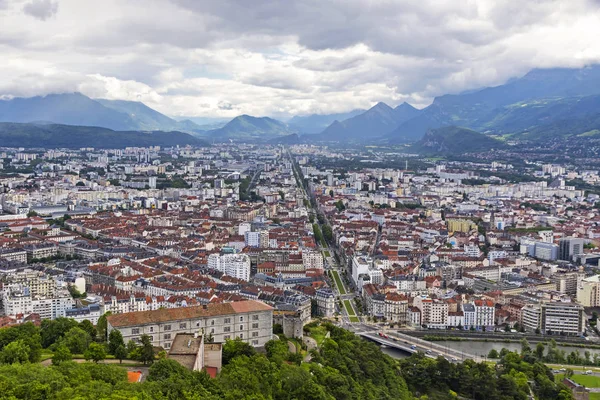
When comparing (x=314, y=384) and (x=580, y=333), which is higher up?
(x=314, y=384)

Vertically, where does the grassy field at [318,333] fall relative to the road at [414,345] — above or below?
above

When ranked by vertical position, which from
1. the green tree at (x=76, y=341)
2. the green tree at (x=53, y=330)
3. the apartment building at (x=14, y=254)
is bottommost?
the apartment building at (x=14, y=254)

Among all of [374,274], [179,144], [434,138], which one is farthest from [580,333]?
[179,144]

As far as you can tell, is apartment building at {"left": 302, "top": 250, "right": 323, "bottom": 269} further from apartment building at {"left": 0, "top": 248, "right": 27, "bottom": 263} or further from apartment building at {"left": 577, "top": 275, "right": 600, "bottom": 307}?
apartment building at {"left": 0, "top": 248, "right": 27, "bottom": 263}

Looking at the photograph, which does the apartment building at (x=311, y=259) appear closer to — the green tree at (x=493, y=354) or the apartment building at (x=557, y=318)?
the apartment building at (x=557, y=318)

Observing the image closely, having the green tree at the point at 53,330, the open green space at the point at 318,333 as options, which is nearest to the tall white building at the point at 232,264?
the open green space at the point at 318,333

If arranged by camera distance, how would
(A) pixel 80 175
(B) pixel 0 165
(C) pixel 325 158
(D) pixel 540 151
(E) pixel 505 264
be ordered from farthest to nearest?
1. (C) pixel 325 158
2. (D) pixel 540 151
3. (B) pixel 0 165
4. (A) pixel 80 175
5. (E) pixel 505 264

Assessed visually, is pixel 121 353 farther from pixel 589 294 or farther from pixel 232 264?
pixel 589 294

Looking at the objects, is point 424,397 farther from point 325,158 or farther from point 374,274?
point 325,158
